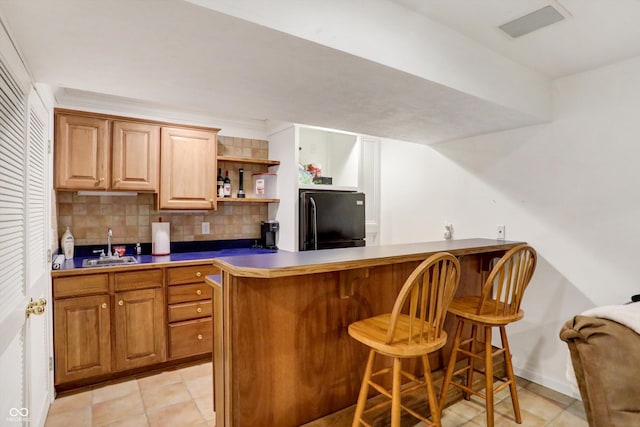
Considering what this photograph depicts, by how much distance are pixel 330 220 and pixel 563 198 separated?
195 cm

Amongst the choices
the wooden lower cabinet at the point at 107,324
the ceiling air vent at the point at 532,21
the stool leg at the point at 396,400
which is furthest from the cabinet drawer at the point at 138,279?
the ceiling air vent at the point at 532,21

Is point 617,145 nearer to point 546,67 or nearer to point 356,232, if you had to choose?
point 546,67

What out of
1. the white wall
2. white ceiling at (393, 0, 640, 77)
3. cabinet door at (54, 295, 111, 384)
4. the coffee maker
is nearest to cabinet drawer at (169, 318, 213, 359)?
cabinet door at (54, 295, 111, 384)

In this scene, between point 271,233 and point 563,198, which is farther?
point 271,233

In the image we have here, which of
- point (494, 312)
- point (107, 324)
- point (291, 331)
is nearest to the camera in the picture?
point (291, 331)

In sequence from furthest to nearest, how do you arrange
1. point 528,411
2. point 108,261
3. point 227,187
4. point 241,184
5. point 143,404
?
1. point 241,184
2. point 227,187
3. point 108,261
4. point 143,404
5. point 528,411

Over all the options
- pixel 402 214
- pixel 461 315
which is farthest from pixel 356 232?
pixel 461 315

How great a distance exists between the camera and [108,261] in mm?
2867

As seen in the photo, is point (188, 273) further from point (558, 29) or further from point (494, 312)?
point (558, 29)

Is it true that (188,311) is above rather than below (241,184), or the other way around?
below

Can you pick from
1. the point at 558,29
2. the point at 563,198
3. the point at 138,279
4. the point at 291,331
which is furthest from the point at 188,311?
the point at 558,29

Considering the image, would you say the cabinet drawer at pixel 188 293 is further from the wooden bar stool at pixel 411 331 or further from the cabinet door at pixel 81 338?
the wooden bar stool at pixel 411 331

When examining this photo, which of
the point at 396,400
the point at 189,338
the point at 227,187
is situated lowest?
the point at 189,338

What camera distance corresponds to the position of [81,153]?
272cm
